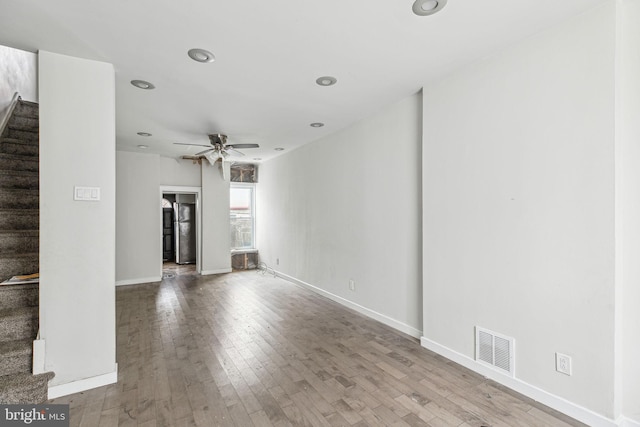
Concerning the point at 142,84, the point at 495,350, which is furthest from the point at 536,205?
the point at 142,84

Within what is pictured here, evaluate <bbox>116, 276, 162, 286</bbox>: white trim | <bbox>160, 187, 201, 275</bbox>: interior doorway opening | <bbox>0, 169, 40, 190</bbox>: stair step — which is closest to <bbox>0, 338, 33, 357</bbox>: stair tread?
<bbox>0, 169, 40, 190</bbox>: stair step

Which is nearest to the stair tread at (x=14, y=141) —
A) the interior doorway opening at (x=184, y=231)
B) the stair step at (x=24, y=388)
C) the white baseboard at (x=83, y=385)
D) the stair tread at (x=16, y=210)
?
the stair tread at (x=16, y=210)

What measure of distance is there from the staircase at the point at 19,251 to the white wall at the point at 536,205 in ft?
11.1

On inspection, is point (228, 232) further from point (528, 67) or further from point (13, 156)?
point (528, 67)

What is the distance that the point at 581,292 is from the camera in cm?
194

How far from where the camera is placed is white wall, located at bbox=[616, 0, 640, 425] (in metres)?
1.81

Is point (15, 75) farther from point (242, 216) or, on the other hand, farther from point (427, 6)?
point (427, 6)

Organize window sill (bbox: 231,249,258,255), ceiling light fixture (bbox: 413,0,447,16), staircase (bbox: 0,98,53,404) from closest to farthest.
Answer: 1. ceiling light fixture (bbox: 413,0,447,16)
2. staircase (bbox: 0,98,53,404)
3. window sill (bbox: 231,249,258,255)

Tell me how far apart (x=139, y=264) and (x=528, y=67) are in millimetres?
6798

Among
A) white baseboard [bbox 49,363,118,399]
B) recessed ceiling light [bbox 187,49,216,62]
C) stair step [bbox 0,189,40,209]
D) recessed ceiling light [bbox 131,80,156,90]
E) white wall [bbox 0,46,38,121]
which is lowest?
white baseboard [bbox 49,363,118,399]

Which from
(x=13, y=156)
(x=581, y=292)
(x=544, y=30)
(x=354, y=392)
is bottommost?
(x=354, y=392)

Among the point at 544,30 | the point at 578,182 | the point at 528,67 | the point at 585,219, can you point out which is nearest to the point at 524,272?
the point at 585,219

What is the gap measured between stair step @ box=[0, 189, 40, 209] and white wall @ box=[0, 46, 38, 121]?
3.67ft

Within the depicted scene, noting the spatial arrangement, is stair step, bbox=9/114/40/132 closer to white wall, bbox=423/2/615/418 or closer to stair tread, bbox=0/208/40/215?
stair tread, bbox=0/208/40/215
